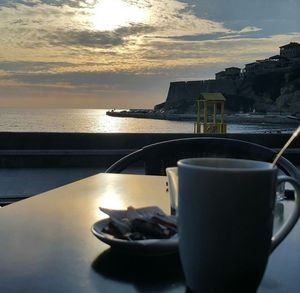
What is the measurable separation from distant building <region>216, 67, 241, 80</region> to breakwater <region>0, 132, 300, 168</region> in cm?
6012

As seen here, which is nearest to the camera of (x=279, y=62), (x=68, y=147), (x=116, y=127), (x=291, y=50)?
(x=68, y=147)

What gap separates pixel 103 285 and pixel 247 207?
0.24 metres

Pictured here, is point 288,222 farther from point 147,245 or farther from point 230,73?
point 230,73

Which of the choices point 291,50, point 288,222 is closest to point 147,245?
point 288,222

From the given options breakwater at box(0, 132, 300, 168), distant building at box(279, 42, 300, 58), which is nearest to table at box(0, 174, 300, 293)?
breakwater at box(0, 132, 300, 168)

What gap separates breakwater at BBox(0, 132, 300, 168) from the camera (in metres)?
6.66

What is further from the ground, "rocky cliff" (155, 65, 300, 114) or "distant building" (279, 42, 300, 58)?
"distant building" (279, 42, 300, 58)

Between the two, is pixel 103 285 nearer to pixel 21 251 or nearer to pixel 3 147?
pixel 21 251

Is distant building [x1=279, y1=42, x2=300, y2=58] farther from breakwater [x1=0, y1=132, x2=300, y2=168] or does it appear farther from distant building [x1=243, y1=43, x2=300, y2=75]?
breakwater [x1=0, y1=132, x2=300, y2=168]

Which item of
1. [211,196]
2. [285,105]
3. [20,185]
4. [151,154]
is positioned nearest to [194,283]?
[211,196]

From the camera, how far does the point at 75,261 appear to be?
2.69ft

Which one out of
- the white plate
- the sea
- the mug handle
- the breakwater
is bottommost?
the sea

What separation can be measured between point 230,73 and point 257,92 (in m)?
4.62

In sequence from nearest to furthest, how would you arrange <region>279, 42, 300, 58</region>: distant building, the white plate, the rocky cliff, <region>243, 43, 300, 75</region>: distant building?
the white plate, the rocky cliff, <region>243, 43, 300, 75</region>: distant building, <region>279, 42, 300, 58</region>: distant building
